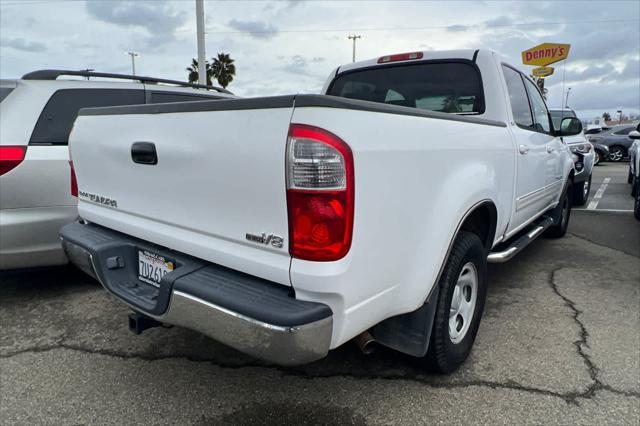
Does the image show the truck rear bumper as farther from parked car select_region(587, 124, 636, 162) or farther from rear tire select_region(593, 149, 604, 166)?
parked car select_region(587, 124, 636, 162)

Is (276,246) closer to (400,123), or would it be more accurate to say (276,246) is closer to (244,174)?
(244,174)

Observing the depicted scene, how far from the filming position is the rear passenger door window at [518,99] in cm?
357

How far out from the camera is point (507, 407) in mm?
2434

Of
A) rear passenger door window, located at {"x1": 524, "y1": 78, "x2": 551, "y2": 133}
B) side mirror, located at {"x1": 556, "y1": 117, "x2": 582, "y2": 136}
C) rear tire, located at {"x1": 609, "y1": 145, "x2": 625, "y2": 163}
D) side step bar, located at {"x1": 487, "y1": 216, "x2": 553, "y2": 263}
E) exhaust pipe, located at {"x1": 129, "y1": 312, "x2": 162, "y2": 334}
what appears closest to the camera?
exhaust pipe, located at {"x1": 129, "y1": 312, "x2": 162, "y2": 334}

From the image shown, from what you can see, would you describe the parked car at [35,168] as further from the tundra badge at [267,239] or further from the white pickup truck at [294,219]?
the tundra badge at [267,239]

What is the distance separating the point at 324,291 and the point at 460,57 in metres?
2.52

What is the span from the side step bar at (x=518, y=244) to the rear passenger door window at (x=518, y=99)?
3.04 feet

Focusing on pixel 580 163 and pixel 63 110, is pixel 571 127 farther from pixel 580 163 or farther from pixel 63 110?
pixel 63 110

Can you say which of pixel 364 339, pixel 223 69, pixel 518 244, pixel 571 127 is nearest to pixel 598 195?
pixel 571 127

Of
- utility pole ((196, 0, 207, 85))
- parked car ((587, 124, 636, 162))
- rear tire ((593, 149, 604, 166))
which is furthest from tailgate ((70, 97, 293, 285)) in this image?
parked car ((587, 124, 636, 162))

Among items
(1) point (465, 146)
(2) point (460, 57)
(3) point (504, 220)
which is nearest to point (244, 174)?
(1) point (465, 146)

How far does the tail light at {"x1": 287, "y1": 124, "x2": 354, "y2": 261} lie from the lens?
5.52 ft

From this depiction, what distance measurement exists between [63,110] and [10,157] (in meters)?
0.62

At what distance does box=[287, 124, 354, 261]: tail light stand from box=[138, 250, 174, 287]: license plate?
34.0 inches
